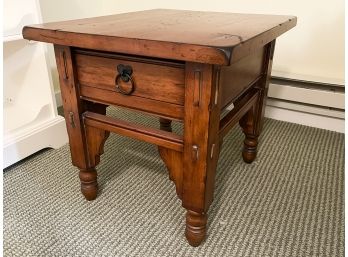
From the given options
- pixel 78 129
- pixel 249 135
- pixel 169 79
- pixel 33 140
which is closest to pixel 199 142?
pixel 169 79

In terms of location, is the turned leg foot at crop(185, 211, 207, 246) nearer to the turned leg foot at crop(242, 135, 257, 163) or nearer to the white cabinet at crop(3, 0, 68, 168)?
the turned leg foot at crop(242, 135, 257, 163)

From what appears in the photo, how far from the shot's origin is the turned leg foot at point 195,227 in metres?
0.69

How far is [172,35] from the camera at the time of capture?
1.84ft

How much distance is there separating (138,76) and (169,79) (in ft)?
0.23

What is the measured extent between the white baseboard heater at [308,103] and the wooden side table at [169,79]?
519 millimetres

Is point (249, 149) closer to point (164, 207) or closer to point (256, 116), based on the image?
point (256, 116)

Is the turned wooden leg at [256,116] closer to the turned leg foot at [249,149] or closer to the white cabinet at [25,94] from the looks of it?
the turned leg foot at [249,149]

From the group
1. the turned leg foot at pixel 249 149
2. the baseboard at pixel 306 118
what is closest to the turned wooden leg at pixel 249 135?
the turned leg foot at pixel 249 149

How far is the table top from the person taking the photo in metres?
0.49

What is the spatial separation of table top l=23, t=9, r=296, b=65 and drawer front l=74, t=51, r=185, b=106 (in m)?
0.05

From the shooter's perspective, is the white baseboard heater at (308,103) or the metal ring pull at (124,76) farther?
the white baseboard heater at (308,103)

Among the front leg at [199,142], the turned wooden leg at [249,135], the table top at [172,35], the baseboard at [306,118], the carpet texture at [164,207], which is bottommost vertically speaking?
the carpet texture at [164,207]

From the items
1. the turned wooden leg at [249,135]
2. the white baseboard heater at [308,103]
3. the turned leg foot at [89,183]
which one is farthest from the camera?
the white baseboard heater at [308,103]

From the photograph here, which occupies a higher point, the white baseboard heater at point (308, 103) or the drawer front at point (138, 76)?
the drawer front at point (138, 76)
